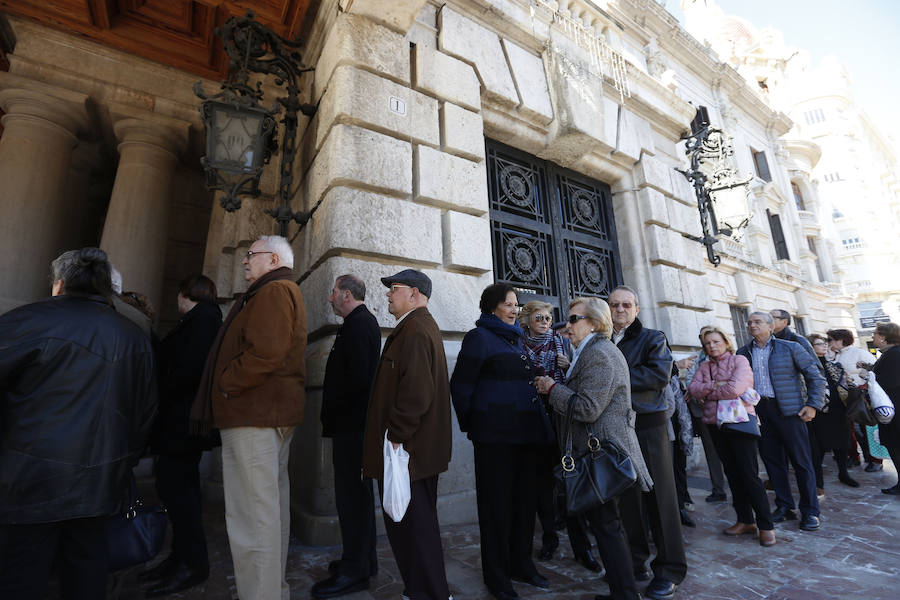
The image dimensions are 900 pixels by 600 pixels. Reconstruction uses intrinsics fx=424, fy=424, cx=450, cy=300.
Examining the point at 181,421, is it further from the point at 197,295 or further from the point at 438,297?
the point at 438,297

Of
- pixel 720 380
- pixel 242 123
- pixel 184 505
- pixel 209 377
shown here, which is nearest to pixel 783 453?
pixel 720 380

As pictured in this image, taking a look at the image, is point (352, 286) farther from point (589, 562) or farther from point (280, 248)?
point (589, 562)

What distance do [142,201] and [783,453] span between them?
25.5 feet

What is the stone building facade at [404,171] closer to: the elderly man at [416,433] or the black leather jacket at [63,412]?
the elderly man at [416,433]

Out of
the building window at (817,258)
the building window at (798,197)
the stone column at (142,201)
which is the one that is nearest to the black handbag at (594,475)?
the stone column at (142,201)

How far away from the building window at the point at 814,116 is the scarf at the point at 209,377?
5031 centimetres

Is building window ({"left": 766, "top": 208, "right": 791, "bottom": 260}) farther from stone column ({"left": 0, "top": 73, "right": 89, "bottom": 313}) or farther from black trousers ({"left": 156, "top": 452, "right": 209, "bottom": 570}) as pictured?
stone column ({"left": 0, "top": 73, "right": 89, "bottom": 313})

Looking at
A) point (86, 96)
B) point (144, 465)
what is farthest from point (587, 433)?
point (86, 96)

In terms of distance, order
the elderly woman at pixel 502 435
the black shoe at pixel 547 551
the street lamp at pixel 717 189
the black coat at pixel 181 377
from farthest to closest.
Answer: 1. the street lamp at pixel 717 189
2. the black shoe at pixel 547 551
3. the black coat at pixel 181 377
4. the elderly woman at pixel 502 435

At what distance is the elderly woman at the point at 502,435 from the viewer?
2.53 meters

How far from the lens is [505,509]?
2.54 m

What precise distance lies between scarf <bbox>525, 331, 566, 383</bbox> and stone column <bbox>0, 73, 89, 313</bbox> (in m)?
5.31

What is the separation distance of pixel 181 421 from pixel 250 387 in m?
0.86

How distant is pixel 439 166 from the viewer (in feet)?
14.1
